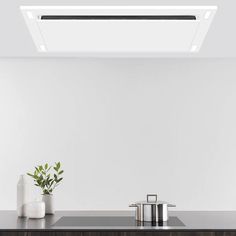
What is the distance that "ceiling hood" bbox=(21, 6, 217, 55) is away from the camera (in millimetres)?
2664

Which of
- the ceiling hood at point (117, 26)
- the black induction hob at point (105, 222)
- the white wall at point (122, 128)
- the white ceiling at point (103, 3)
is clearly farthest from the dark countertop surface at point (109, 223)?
the white wall at point (122, 128)

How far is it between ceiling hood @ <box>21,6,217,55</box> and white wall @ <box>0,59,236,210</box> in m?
1.81

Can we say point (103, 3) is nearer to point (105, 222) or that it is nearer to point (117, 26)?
point (117, 26)

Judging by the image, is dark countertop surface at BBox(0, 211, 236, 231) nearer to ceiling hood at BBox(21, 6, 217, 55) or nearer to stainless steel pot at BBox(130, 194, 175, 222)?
stainless steel pot at BBox(130, 194, 175, 222)

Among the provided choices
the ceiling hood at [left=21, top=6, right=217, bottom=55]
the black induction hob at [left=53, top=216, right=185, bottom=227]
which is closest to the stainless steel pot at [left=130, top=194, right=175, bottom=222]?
the black induction hob at [left=53, top=216, right=185, bottom=227]

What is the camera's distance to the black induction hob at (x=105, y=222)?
2.41m

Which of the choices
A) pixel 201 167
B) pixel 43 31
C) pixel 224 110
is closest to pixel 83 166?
pixel 201 167

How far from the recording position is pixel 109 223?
2.49 metres

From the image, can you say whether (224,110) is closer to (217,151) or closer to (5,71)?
(217,151)

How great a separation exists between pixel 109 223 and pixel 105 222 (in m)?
0.06
